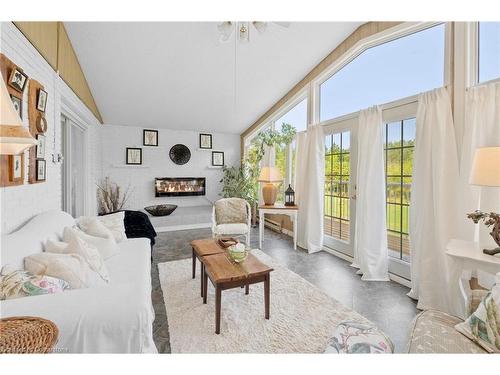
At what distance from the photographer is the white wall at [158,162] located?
5262 millimetres

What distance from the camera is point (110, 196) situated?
492 centimetres

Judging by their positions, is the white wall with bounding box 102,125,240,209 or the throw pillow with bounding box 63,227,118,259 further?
the white wall with bounding box 102,125,240,209

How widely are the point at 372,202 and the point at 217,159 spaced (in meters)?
4.27

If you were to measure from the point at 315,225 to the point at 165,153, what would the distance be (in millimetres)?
Result: 3990

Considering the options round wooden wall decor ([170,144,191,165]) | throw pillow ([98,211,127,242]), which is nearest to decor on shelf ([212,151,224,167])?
round wooden wall decor ([170,144,191,165])

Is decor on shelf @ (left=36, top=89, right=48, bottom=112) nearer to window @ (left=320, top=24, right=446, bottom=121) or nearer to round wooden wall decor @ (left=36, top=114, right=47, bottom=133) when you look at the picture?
round wooden wall decor @ (left=36, top=114, right=47, bottom=133)

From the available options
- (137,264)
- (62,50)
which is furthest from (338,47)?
(137,264)

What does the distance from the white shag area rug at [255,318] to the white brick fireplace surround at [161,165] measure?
3.11 meters

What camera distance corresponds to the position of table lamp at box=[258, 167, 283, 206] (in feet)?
12.9

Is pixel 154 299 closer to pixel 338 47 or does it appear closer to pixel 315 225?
pixel 315 225

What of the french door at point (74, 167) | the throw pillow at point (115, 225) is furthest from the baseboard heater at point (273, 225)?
the french door at point (74, 167)

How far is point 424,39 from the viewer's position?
2488 millimetres

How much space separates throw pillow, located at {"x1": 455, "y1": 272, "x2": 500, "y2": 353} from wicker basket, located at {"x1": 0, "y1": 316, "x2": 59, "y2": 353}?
1.84 m

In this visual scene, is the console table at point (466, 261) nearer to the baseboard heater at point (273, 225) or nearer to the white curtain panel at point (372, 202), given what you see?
the white curtain panel at point (372, 202)
